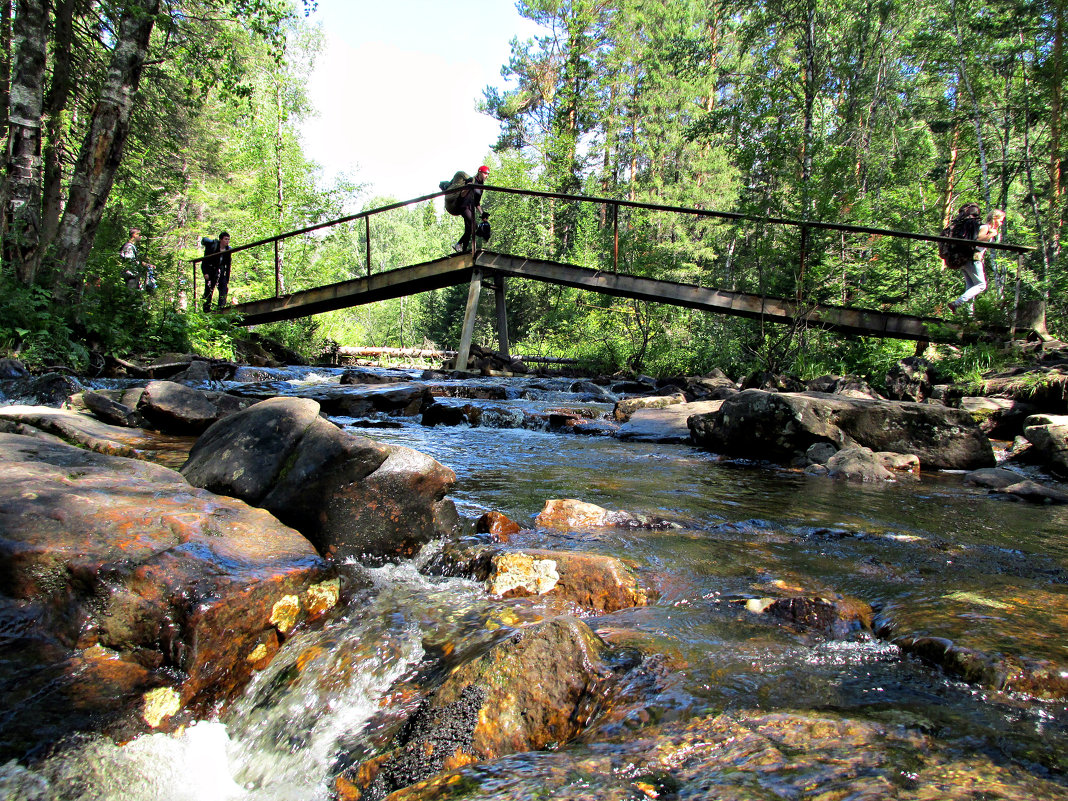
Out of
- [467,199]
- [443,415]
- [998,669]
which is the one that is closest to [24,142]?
[467,199]

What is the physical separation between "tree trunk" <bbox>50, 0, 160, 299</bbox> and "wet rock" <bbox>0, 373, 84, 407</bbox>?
3.77 m

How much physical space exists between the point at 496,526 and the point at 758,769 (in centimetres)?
220

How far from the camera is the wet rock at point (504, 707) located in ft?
5.36

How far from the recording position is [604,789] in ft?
4.58

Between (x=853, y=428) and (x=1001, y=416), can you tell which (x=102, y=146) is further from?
(x=1001, y=416)

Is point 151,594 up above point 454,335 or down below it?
below

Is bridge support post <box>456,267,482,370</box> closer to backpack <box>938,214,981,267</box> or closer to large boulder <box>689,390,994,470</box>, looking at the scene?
large boulder <box>689,390,994,470</box>

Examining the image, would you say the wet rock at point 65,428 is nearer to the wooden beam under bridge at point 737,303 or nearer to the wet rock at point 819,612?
the wet rock at point 819,612

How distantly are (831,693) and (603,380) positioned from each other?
12393 mm

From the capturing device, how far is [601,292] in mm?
12039

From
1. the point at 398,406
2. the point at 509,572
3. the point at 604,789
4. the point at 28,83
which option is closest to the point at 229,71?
the point at 28,83

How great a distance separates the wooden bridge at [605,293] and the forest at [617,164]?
390mm

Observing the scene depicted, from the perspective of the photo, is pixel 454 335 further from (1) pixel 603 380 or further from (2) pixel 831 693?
(2) pixel 831 693

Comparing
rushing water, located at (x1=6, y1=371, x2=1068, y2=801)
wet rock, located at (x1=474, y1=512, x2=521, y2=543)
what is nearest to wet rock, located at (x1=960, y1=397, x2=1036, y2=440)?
rushing water, located at (x1=6, y1=371, x2=1068, y2=801)
